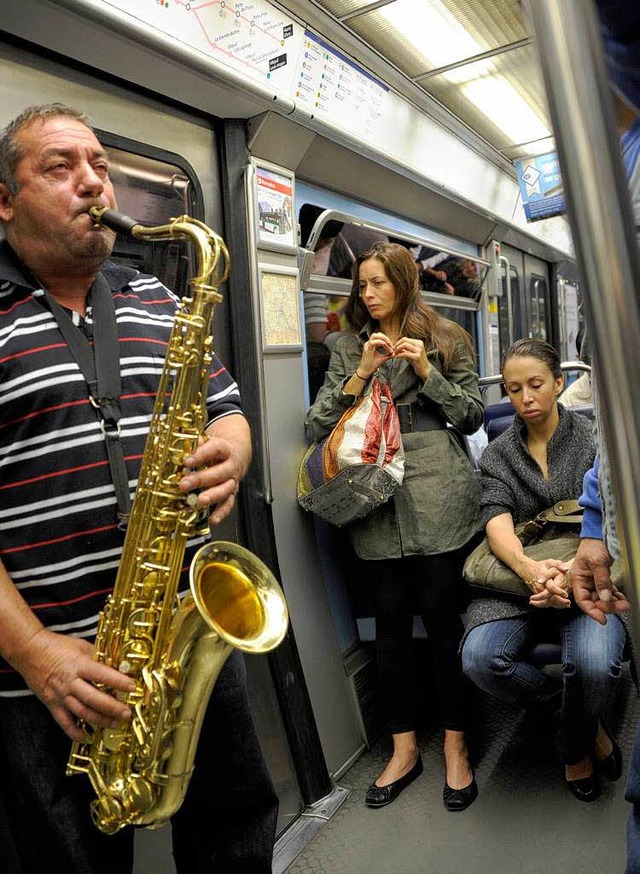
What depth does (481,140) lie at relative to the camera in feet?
15.6

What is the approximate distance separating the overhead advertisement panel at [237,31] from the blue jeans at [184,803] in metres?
1.79

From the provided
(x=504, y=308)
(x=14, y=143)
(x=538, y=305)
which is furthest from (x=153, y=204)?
Answer: (x=538, y=305)

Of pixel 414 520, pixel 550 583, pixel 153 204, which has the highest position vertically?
pixel 153 204

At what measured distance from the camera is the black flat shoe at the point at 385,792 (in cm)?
270

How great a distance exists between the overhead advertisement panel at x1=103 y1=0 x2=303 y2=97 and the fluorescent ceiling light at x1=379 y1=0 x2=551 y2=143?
1.79 feet

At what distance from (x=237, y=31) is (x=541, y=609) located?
226 centimetres

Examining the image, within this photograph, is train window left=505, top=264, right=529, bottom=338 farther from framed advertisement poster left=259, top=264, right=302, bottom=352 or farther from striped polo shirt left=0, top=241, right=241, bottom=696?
striped polo shirt left=0, top=241, right=241, bottom=696

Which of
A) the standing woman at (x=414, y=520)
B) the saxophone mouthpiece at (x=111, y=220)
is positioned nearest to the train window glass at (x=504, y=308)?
the standing woman at (x=414, y=520)

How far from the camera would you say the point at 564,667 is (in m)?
2.51

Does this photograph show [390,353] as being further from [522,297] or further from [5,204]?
[522,297]

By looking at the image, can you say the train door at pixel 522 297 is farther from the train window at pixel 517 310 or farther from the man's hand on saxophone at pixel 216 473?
A: the man's hand on saxophone at pixel 216 473

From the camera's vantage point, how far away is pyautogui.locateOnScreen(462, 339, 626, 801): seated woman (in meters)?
2.46

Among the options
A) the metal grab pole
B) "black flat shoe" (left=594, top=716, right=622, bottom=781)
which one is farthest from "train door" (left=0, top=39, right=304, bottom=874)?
Answer: the metal grab pole

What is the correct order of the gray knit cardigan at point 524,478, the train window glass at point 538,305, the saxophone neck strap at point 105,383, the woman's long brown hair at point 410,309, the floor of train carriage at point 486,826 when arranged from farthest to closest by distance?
the train window glass at point 538,305 < the woman's long brown hair at point 410,309 < the gray knit cardigan at point 524,478 < the floor of train carriage at point 486,826 < the saxophone neck strap at point 105,383
